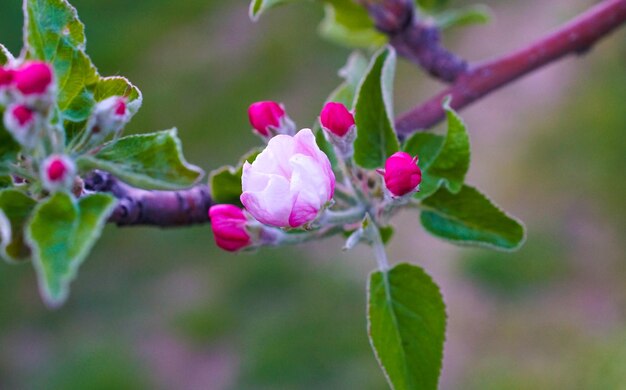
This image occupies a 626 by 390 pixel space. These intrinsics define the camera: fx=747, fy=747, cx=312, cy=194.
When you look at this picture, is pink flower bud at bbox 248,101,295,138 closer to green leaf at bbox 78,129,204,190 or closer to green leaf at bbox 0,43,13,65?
green leaf at bbox 78,129,204,190

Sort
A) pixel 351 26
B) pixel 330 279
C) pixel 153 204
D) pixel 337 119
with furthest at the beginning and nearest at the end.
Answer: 1. pixel 330 279
2. pixel 351 26
3. pixel 153 204
4. pixel 337 119

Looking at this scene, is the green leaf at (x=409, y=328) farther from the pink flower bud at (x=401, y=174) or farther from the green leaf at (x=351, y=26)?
the green leaf at (x=351, y=26)

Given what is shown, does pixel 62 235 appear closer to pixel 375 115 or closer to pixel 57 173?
pixel 57 173

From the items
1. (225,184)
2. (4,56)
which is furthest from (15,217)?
(225,184)

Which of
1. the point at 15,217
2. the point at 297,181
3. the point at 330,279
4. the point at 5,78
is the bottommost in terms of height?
the point at 330,279

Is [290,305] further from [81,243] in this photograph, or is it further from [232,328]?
[81,243]

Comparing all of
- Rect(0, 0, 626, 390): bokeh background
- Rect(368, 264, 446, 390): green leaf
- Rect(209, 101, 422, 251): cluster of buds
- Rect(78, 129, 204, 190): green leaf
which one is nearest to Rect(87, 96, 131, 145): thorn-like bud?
Rect(78, 129, 204, 190): green leaf

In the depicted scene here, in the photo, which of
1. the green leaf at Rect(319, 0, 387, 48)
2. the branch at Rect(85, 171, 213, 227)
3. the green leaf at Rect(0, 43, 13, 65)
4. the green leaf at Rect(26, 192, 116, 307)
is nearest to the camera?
the green leaf at Rect(26, 192, 116, 307)

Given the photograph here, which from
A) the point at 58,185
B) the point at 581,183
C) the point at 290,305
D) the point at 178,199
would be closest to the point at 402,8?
the point at 178,199
